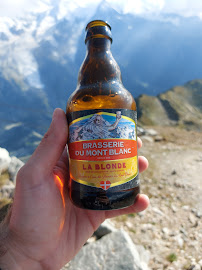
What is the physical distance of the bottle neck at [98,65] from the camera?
184 centimetres

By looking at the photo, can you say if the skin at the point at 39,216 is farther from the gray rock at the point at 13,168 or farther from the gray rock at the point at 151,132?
the gray rock at the point at 151,132

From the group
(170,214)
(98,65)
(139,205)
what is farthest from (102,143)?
(170,214)

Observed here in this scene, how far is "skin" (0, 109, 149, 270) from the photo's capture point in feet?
5.49

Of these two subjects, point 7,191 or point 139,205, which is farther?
point 7,191

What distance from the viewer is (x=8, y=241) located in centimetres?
168

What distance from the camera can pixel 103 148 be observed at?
1.64 metres

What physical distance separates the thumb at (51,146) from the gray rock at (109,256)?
47.7 inches

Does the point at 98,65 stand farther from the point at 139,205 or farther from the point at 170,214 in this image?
the point at 170,214

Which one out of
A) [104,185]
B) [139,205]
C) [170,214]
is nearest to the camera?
[104,185]

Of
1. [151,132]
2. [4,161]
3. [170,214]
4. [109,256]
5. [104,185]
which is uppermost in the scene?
[151,132]

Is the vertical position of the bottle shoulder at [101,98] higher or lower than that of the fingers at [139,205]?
higher

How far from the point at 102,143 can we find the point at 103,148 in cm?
4

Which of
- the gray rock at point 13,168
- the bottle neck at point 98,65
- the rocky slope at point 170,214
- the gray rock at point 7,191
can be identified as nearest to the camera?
the bottle neck at point 98,65

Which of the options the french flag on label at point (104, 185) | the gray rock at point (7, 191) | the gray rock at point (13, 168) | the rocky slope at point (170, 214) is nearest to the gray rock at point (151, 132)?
the rocky slope at point (170, 214)
